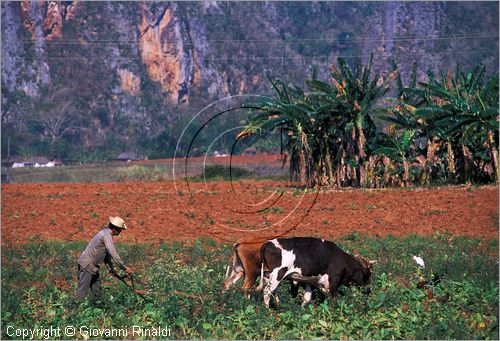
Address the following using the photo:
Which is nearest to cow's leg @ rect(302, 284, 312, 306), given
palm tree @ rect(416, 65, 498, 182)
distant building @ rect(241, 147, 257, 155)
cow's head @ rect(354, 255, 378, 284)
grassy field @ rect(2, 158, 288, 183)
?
cow's head @ rect(354, 255, 378, 284)

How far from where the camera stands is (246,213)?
76.5 ft

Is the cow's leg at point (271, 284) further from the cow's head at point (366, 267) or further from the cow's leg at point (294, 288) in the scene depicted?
the cow's head at point (366, 267)

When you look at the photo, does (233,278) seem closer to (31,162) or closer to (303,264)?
(303,264)

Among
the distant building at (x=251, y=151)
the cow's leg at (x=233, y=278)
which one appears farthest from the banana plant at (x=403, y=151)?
the distant building at (x=251, y=151)

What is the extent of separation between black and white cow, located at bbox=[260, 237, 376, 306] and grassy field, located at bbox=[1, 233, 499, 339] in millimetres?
229

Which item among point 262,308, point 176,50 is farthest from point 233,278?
point 176,50

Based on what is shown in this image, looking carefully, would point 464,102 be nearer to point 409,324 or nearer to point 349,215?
point 349,215

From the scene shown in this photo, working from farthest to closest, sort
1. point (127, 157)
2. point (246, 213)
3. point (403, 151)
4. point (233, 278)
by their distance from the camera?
point (127, 157)
point (403, 151)
point (246, 213)
point (233, 278)

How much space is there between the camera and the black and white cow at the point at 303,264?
12117 mm

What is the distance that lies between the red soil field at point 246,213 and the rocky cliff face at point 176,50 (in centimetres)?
5670

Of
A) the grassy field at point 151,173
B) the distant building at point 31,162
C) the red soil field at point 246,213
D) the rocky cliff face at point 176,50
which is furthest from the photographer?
the rocky cliff face at point 176,50

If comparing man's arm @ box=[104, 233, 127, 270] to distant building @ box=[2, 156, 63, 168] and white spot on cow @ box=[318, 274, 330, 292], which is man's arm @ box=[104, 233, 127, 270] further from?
distant building @ box=[2, 156, 63, 168]

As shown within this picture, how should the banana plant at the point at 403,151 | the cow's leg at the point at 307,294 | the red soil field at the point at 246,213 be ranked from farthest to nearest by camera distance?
the banana plant at the point at 403,151 → the red soil field at the point at 246,213 → the cow's leg at the point at 307,294

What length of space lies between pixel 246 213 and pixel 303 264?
11188 mm
